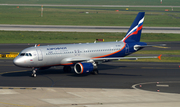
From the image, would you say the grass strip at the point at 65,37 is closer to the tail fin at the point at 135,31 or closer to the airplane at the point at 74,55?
the tail fin at the point at 135,31

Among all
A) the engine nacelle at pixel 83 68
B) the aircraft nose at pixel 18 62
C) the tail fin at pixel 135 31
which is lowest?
the engine nacelle at pixel 83 68

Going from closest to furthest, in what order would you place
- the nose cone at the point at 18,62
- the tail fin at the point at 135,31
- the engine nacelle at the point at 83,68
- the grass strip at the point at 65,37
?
the nose cone at the point at 18,62
the engine nacelle at the point at 83,68
the tail fin at the point at 135,31
the grass strip at the point at 65,37

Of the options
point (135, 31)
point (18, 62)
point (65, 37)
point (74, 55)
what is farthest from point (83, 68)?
point (65, 37)

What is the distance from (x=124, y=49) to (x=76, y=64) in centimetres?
1174

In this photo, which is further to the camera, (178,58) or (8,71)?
(178,58)

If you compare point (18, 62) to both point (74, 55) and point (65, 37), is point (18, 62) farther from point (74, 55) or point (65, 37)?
point (65, 37)

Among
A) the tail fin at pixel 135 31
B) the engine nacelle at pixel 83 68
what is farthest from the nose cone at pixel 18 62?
the tail fin at pixel 135 31

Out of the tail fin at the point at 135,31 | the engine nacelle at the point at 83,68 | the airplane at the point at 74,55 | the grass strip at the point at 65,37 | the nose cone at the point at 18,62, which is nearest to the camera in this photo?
the nose cone at the point at 18,62

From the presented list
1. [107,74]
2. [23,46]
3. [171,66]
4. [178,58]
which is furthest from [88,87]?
[23,46]

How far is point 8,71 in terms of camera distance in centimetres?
5106

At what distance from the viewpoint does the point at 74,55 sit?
1932 inches

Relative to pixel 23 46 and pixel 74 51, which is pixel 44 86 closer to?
pixel 74 51

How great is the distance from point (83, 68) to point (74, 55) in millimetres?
3905

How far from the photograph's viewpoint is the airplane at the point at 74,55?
45312 mm
